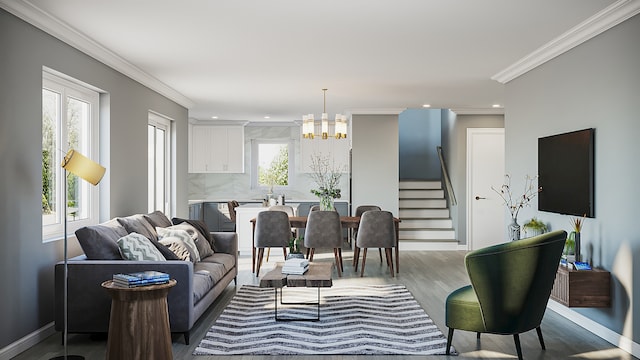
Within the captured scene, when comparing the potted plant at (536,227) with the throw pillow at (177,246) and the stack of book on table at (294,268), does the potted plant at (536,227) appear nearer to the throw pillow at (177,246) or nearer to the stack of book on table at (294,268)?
the stack of book on table at (294,268)

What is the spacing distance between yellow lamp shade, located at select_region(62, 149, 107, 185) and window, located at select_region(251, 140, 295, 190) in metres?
8.28

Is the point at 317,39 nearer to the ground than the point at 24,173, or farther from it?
farther from it

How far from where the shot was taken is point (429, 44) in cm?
518

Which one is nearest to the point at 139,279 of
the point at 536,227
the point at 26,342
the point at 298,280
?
the point at 26,342

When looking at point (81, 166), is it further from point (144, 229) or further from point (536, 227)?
point (536, 227)

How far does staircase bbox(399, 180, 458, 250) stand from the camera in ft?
33.0

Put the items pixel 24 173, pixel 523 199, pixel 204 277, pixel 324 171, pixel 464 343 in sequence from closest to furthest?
pixel 24 173 < pixel 464 343 < pixel 204 277 < pixel 523 199 < pixel 324 171

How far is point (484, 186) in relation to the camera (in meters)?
10.0

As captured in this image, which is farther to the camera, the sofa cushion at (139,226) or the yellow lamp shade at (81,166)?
the sofa cushion at (139,226)

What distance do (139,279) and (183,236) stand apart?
6.02ft

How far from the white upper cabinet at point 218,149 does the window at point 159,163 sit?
11.7ft

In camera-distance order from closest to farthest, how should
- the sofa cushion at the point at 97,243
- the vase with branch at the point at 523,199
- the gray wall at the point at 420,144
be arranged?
1. the sofa cushion at the point at 97,243
2. the vase with branch at the point at 523,199
3. the gray wall at the point at 420,144

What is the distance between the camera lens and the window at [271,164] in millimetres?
12281

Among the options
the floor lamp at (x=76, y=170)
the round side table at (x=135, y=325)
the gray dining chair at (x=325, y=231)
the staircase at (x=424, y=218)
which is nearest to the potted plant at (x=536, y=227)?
the gray dining chair at (x=325, y=231)
